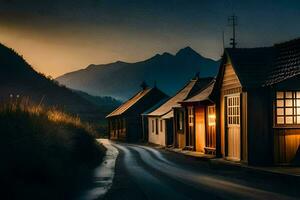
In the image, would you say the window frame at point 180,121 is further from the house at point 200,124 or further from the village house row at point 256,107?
the village house row at point 256,107

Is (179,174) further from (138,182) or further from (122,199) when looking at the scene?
(122,199)

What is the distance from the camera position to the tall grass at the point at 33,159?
1237 cm

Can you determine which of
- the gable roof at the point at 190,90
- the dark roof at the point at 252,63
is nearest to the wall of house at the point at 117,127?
the gable roof at the point at 190,90

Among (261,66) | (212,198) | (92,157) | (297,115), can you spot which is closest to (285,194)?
(212,198)

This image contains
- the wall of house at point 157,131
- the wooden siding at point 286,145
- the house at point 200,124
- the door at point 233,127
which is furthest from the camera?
the wall of house at point 157,131

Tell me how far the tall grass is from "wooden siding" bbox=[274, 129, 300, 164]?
7.67 meters

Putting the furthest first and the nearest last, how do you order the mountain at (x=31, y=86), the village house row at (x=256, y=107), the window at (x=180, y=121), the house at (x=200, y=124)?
the mountain at (x=31, y=86) → the window at (x=180, y=121) → the house at (x=200, y=124) → the village house row at (x=256, y=107)

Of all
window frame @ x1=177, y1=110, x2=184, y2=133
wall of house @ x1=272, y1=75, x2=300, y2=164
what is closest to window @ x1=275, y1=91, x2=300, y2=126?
wall of house @ x1=272, y1=75, x2=300, y2=164

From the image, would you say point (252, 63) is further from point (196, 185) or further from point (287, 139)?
point (196, 185)

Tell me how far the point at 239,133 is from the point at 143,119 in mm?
36568

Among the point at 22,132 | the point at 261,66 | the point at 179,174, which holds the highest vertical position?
the point at 261,66

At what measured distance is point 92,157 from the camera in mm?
28281

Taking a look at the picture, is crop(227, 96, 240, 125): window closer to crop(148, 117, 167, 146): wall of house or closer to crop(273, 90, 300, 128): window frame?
crop(273, 90, 300, 128): window frame

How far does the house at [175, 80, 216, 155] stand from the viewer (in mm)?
30361
